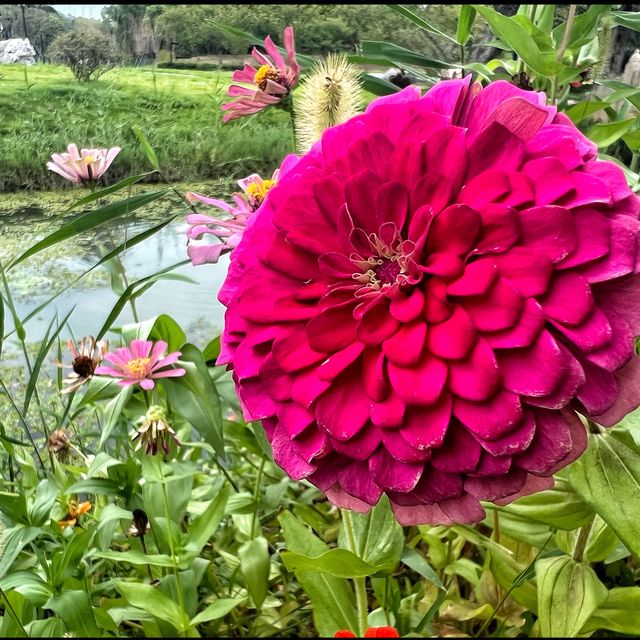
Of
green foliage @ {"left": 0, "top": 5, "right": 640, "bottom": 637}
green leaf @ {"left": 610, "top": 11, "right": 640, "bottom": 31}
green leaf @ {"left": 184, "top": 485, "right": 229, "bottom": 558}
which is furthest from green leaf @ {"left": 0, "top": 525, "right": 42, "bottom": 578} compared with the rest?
green leaf @ {"left": 610, "top": 11, "right": 640, "bottom": 31}

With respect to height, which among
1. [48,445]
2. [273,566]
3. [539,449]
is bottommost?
[273,566]

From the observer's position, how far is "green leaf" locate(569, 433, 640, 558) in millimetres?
274

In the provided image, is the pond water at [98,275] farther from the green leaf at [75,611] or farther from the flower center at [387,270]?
the flower center at [387,270]

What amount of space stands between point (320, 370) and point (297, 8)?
0.56 metres

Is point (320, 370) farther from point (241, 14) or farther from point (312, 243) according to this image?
point (241, 14)

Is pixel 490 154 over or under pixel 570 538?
over

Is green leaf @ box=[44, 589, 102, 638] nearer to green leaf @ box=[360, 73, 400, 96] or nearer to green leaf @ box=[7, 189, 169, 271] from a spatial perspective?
green leaf @ box=[7, 189, 169, 271]

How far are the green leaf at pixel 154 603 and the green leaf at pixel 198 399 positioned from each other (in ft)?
0.36

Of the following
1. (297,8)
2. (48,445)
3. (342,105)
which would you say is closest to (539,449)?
(342,105)

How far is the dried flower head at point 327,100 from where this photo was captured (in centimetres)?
37

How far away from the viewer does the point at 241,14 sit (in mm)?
681

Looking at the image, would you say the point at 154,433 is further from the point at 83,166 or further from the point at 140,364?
the point at 83,166

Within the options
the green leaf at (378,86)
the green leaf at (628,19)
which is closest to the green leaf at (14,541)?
the green leaf at (378,86)

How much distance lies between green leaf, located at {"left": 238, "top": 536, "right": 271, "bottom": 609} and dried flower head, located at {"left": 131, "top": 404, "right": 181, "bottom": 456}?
128mm
